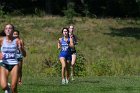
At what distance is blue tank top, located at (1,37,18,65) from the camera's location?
44.5ft

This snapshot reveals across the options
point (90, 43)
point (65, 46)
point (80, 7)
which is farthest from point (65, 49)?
point (80, 7)

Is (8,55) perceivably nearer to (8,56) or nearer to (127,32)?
(8,56)

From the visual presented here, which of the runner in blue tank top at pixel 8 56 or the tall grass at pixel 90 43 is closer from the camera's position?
the runner in blue tank top at pixel 8 56

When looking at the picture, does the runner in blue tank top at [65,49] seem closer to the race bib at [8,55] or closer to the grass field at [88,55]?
the grass field at [88,55]

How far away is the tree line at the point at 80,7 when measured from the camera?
62.5m

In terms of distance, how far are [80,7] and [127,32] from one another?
1267cm

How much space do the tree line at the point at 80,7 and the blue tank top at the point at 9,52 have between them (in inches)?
1864

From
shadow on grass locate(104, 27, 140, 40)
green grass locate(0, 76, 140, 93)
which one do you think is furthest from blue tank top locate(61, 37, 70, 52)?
shadow on grass locate(104, 27, 140, 40)

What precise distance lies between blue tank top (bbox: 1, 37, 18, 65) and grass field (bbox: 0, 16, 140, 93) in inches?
160

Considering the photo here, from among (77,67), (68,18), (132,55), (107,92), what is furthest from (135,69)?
(68,18)

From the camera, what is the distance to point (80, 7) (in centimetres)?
6281

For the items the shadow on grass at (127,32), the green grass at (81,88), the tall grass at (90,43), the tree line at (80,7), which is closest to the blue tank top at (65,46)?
the green grass at (81,88)

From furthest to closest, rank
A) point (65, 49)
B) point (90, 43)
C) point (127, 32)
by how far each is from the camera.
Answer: point (127, 32), point (90, 43), point (65, 49)

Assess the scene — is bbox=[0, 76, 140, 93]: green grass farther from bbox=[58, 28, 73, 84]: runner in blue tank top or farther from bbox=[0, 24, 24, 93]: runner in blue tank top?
bbox=[0, 24, 24, 93]: runner in blue tank top
